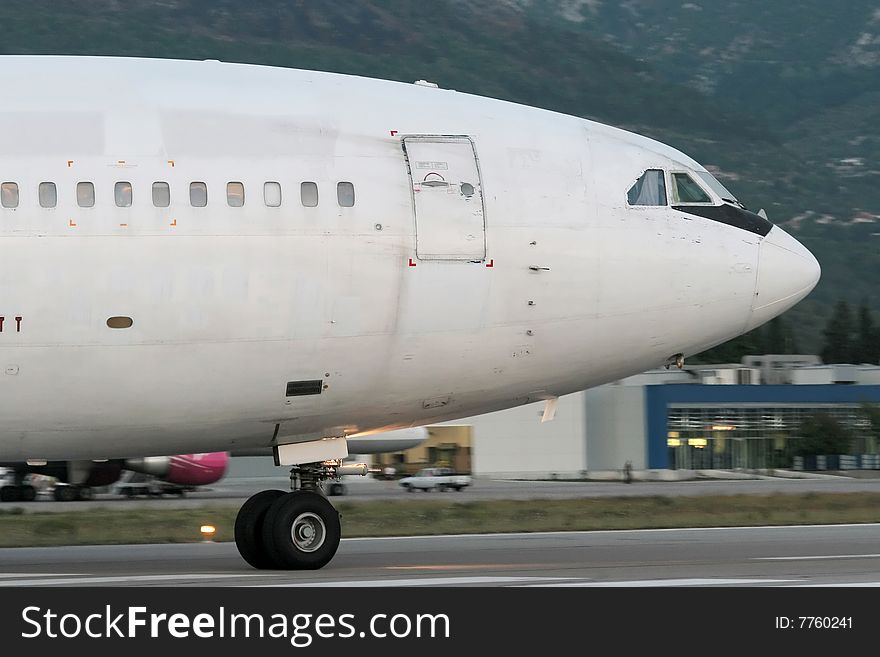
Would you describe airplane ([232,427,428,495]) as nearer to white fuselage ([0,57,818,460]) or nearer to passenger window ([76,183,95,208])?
white fuselage ([0,57,818,460])

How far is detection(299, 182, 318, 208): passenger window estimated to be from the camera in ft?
57.1

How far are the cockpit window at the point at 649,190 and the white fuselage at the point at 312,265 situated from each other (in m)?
0.16

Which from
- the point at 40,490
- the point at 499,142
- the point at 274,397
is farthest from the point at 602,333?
the point at 40,490

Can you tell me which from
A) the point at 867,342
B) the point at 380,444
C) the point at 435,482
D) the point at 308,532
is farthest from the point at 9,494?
the point at 867,342

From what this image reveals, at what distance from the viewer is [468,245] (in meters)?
17.9

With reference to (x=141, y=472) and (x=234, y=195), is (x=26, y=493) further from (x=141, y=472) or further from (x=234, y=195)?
(x=234, y=195)

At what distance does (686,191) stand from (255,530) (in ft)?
24.5

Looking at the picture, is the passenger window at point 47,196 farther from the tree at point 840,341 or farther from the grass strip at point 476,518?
the tree at point 840,341

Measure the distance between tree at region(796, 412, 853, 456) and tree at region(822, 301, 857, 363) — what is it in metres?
81.4

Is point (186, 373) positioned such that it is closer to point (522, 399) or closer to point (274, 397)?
point (274, 397)

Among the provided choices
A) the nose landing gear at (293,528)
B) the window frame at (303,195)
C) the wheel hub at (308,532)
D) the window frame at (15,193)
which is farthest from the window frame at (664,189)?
the window frame at (15,193)

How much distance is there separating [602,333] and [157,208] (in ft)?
19.8

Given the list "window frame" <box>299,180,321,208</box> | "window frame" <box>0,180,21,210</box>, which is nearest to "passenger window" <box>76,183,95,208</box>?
"window frame" <box>0,180,21,210</box>

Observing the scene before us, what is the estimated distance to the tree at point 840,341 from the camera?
17775 cm
